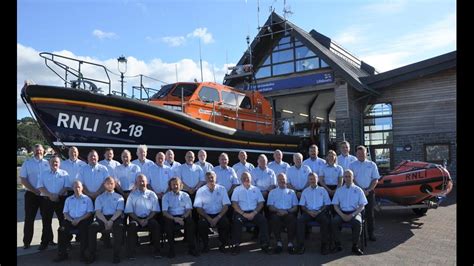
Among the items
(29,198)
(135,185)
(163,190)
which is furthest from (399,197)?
(29,198)

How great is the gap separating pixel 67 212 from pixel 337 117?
10.3 meters

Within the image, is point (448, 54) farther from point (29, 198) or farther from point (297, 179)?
point (29, 198)

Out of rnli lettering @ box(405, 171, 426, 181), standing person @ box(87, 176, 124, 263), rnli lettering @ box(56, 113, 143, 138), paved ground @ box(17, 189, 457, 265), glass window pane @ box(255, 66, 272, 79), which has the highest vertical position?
glass window pane @ box(255, 66, 272, 79)

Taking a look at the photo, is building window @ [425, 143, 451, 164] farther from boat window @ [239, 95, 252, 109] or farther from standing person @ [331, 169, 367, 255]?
standing person @ [331, 169, 367, 255]

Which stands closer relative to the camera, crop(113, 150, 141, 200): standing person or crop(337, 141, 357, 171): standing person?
crop(113, 150, 141, 200): standing person

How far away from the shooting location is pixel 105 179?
5988 millimetres

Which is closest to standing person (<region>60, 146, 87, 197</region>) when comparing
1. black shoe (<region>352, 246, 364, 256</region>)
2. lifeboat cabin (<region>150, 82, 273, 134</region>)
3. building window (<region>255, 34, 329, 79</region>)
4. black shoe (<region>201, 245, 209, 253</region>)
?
black shoe (<region>201, 245, 209, 253</region>)

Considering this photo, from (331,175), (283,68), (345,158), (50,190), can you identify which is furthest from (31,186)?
(283,68)

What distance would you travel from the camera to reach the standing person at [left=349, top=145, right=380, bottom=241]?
21.3 ft

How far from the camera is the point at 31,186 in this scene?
6.23 meters

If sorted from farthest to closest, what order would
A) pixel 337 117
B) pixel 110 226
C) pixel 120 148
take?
pixel 337 117
pixel 120 148
pixel 110 226

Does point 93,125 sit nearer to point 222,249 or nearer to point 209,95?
point 209,95

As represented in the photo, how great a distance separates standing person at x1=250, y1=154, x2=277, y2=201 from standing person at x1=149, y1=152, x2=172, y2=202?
1.46 m

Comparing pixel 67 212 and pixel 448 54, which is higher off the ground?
pixel 448 54
